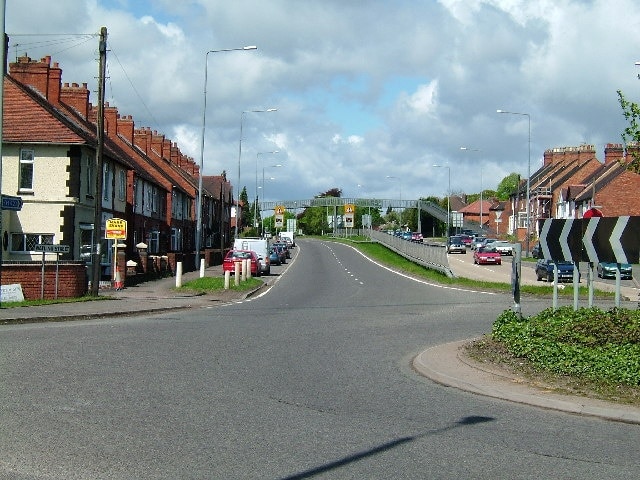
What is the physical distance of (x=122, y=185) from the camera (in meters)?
46.5

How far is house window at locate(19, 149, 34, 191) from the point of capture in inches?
1459

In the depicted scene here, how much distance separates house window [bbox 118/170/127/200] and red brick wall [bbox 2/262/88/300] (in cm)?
1817

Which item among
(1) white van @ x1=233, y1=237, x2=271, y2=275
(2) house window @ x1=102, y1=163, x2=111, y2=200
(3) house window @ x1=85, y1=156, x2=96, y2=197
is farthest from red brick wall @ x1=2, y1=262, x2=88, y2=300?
(1) white van @ x1=233, y1=237, x2=271, y2=275

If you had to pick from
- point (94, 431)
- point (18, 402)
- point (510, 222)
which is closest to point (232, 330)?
point (18, 402)

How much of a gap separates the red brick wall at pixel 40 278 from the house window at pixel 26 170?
10.4 metres

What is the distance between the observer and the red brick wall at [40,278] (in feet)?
90.1

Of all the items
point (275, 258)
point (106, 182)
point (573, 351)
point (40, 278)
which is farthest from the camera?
point (275, 258)

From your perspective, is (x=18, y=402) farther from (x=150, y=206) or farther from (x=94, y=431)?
(x=150, y=206)

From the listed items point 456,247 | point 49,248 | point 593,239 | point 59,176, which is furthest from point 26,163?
point 456,247

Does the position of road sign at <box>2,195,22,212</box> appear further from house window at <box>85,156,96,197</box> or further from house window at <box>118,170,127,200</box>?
house window at <box>118,170,127,200</box>

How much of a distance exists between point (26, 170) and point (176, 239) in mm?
29025

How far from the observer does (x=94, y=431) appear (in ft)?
26.7

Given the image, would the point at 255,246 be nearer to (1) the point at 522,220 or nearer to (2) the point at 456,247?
(2) the point at 456,247

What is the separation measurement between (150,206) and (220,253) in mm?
11901
